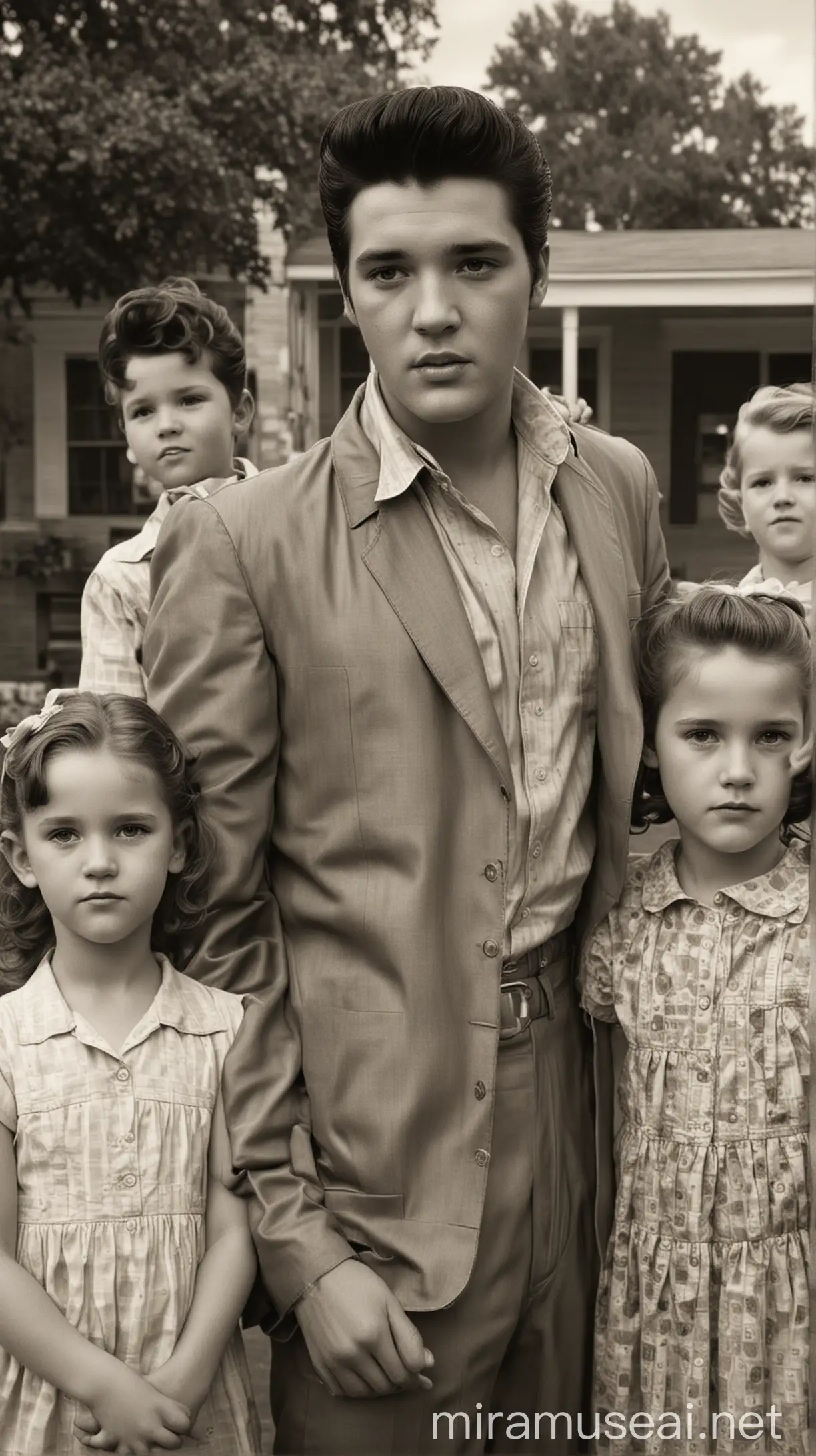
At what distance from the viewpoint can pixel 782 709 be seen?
2615 millimetres

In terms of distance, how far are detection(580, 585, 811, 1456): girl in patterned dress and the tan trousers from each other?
0.07 m

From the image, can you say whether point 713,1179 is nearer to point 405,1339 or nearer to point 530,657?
point 405,1339

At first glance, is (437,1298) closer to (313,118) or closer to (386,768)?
(386,768)

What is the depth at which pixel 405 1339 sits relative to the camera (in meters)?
2.25

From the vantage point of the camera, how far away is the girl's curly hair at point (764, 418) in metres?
3.78

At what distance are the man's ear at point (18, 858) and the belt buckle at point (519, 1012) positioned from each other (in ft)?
2.32

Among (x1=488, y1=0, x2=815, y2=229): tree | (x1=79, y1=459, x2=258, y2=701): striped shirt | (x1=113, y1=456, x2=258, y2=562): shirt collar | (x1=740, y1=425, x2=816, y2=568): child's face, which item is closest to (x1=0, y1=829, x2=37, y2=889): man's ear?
(x1=79, y1=459, x2=258, y2=701): striped shirt

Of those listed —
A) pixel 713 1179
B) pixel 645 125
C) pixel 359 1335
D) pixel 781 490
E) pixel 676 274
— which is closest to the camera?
pixel 359 1335

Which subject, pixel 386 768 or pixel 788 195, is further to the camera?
pixel 788 195

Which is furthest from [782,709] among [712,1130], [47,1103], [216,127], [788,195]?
[788,195]

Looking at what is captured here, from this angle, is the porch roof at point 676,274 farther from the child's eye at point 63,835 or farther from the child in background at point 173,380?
the child's eye at point 63,835

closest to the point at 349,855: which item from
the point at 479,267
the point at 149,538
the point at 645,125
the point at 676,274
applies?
the point at 479,267

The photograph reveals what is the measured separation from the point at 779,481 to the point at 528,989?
5.66 feet

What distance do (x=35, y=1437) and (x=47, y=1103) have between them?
0.44 metres
